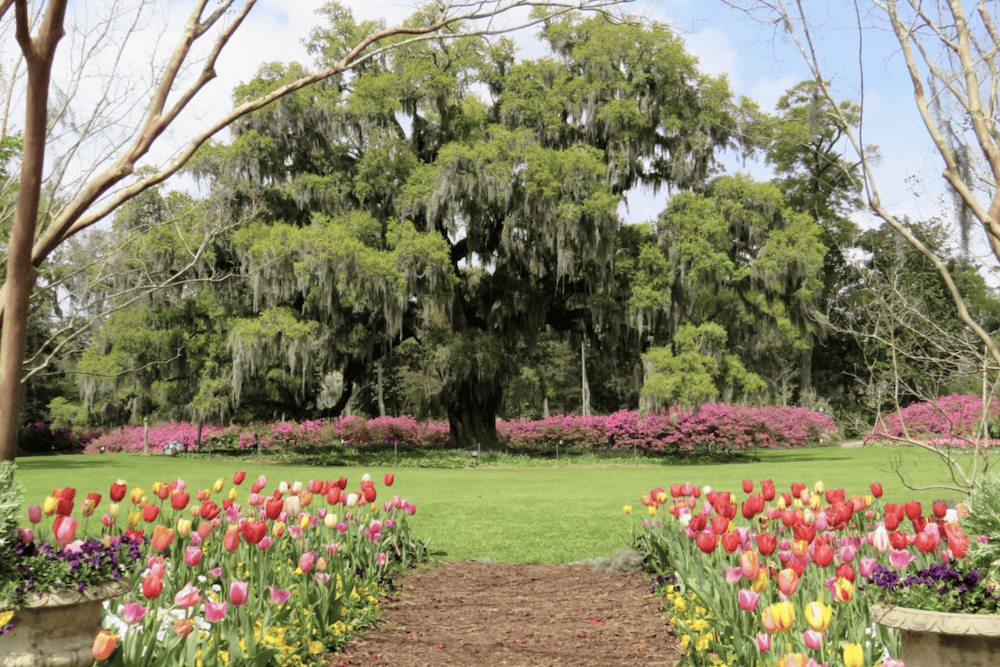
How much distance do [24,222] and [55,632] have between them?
136cm

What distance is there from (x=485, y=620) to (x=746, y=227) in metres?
20.1

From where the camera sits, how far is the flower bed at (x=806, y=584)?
99.7 inches

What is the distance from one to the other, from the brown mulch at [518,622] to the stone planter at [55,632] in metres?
1.61

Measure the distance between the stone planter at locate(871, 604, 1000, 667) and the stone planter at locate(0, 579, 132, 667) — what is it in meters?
2.44

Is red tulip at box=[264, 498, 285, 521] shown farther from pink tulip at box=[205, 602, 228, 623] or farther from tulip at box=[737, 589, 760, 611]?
tulip at box=[737, 589, 760, 611]

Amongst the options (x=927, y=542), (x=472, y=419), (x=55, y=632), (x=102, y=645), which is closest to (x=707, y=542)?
(x=927, y=542)

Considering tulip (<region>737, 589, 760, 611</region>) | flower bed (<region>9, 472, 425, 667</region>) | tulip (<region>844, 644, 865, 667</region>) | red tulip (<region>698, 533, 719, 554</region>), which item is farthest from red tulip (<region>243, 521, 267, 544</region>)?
tulip (<region>844, 644, 865, 667</region>)

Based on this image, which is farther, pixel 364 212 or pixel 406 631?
pixel 364 212

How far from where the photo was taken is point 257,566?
13.2 ft

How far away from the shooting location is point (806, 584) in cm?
374

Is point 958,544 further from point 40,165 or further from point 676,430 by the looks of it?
point 676,430

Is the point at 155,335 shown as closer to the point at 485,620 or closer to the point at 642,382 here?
the point at 642,382

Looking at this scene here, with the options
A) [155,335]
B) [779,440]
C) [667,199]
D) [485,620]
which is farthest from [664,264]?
[485,620]

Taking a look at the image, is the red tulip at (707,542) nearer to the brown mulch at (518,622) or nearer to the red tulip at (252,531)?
the brown mulch at (518,622)
